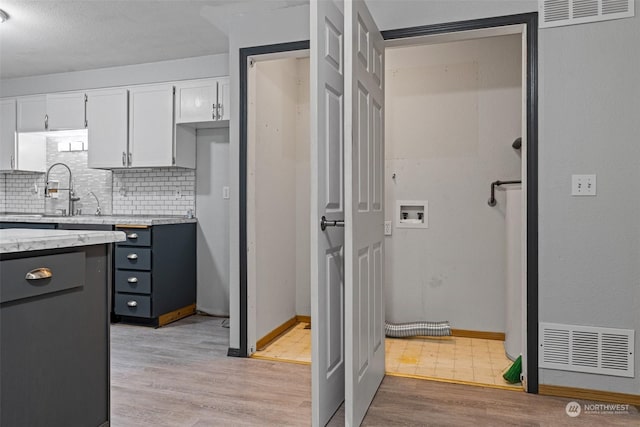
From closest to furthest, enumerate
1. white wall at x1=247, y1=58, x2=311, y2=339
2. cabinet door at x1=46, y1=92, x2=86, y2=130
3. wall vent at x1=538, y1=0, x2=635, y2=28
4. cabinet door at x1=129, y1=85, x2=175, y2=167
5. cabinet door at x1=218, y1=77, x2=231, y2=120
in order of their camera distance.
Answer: wall vent at x1=538, y1=0, x2=635, y2=28 → white wall at x1=247, y1=58, x2=311, y2=339 → cabinet door at x1=218, y1=77, x2=231, y2=120 → cabinet door at x1=129, y1=85, x2=175, y2=167 → cabinet door at x1=46, y1=92, x2=86, y2=130

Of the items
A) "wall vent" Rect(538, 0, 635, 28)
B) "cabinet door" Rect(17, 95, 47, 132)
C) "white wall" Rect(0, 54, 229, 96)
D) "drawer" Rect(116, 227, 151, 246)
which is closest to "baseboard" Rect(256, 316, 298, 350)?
"drawer" Rect(116, 227, 151, 246)

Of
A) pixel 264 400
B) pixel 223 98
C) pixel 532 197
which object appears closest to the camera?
pixel 264 400

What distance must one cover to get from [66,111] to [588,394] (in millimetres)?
4858

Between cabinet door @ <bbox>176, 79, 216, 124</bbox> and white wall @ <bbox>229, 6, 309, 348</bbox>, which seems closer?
white wall @ <bbox>229, 6, 309, 348</bbox>

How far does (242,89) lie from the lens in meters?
2.93

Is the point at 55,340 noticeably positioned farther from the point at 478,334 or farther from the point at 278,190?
the point at 478,334

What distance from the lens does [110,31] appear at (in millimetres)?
3361

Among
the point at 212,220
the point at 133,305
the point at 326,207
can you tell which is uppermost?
the point at 326,207

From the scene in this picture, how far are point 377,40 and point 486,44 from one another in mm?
1454

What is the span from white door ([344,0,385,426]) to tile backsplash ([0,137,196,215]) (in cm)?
249

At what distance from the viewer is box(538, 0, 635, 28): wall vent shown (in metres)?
2.24

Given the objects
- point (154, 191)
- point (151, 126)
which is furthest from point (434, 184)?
point (154, 191)

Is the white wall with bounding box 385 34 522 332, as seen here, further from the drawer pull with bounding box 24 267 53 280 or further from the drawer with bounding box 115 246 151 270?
the drawer pull with bounding box 24 267 53 280

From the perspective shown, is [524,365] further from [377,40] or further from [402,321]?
[377,40]
